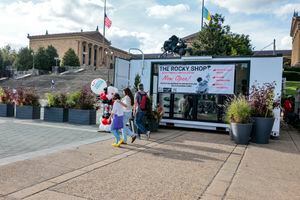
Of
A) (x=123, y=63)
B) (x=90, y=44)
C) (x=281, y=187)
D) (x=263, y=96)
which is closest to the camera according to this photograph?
(x=281, y=187)

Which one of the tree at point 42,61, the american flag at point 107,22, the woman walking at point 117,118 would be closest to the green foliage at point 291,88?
the american flag at point 107,22

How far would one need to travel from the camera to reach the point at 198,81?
12734mm

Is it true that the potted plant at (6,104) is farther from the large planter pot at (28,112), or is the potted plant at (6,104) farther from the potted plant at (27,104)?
the large planter pot at (28,112)

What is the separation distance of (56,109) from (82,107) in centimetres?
122

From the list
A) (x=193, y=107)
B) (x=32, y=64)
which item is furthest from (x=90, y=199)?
(x=32, y=64)

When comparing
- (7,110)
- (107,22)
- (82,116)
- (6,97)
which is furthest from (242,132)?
(107,22)

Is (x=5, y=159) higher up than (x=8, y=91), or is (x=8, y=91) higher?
(x=8, y=91)

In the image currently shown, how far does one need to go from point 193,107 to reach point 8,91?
906 cm

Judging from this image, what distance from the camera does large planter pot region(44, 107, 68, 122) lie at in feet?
44.1

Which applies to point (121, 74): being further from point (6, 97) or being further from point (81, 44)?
point (81, 44)

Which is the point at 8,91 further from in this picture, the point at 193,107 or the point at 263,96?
the point at 263,96

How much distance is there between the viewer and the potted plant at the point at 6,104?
Result: 14831 millimetres

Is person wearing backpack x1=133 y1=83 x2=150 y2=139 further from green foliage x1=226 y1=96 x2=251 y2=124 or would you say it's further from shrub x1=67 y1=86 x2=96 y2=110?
shrub x1=67 y1=86 x2=96 y2=110

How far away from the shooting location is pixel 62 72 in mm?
68625
